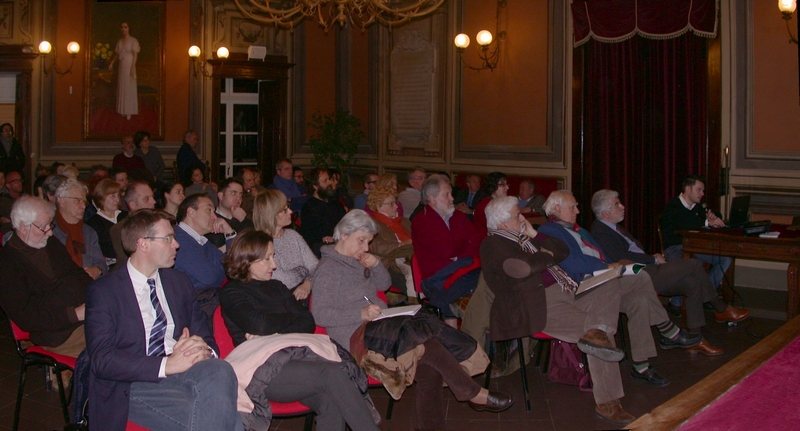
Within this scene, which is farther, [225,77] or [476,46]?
[225,77]

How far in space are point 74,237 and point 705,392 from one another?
14.0 feet

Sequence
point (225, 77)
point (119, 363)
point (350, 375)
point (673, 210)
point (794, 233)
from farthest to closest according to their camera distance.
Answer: point (225, 77) < point (673, 210) < point (794, 233) < point (350, 375) < point (119, 363)

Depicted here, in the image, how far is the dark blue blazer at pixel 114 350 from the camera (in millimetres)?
2725

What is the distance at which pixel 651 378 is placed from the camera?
4.58 m

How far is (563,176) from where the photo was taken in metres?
8.74

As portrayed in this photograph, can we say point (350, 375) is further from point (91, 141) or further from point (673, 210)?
point (91, 141)

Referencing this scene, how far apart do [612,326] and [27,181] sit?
30.6 feet

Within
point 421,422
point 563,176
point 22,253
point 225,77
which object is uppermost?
point 225,77

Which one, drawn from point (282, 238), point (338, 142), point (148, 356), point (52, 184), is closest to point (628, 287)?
point (282, 238)

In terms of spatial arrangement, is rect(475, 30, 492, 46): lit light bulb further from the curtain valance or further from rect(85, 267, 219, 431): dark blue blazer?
rect(85, 267, 219, 431): dark blue blazer

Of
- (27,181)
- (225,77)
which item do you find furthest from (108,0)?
(27,181)

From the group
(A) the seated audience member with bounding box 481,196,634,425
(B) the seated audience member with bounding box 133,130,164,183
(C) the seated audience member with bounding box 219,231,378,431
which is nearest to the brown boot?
(A) the seated audience member with bounding box 481,196,634,425

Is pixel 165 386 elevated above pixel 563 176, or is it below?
below

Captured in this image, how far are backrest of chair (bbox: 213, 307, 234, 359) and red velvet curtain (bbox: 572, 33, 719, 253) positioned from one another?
5.83 metres
